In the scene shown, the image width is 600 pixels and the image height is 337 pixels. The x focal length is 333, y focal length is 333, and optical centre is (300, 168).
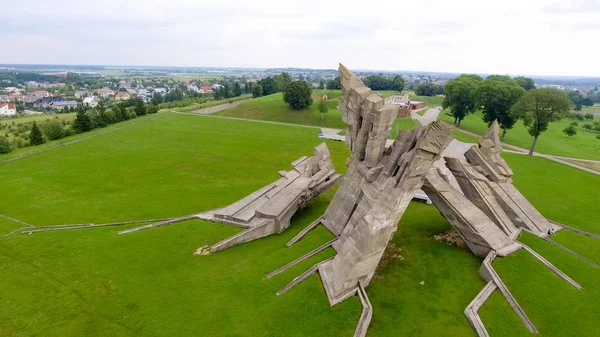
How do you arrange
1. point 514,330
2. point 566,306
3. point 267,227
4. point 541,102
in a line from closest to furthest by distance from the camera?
point 514,330
point 566,306
point 267,227
point 541,102

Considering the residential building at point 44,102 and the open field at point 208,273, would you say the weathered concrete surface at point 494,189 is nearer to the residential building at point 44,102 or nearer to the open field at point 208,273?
the open field at point 208,273

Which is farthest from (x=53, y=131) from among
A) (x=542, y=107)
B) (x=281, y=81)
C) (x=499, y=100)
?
(x=281, y=81)

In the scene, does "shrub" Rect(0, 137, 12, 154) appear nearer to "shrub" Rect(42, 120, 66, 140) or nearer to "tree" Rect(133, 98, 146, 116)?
"shrub" Rect(42, 120, 66, 140)

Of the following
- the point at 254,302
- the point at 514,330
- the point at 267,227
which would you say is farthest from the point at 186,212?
the point at 514,330

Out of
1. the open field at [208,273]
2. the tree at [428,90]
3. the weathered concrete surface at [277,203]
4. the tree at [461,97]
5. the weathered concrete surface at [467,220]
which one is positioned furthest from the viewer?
the tree at [428,90]

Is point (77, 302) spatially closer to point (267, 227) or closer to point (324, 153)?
point (267, 227)

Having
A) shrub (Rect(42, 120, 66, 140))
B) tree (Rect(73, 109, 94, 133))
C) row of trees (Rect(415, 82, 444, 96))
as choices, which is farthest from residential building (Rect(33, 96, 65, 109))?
row of trees (Rect(415, 82, 444, 96))

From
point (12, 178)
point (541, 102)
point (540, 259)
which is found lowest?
point (12, 178)

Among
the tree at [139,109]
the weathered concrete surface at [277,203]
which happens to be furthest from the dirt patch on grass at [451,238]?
the tree at [139,109]
